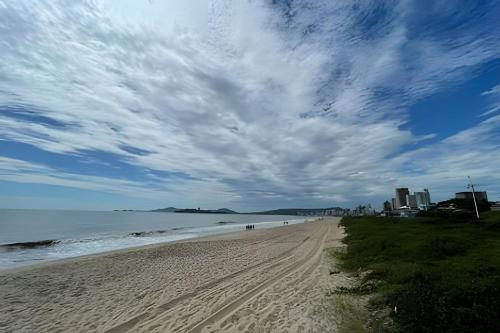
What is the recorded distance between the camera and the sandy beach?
6.68 metres

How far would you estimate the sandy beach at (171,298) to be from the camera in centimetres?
668

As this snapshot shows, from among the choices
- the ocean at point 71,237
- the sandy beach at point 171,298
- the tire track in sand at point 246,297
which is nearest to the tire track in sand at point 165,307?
the sandy beach at point 171,298

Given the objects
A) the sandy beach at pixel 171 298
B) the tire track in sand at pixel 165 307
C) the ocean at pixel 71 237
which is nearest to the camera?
the tire track in sand at pixel 165 307

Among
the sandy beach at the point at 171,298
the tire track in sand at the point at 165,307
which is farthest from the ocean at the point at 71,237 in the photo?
the tire track in sand at the point at 165,307

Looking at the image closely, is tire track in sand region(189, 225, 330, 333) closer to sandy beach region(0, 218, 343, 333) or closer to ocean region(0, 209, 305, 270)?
sandy beach region(0, 218, 343, 333)

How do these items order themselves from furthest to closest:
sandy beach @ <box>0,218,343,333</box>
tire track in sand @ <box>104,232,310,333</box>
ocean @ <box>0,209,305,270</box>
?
ocean @ <box>0,209,305,270</box> < sandy beach @ <box>0,218,343,333</box> < tire track in sand @ <box>104,232,310,333</box>

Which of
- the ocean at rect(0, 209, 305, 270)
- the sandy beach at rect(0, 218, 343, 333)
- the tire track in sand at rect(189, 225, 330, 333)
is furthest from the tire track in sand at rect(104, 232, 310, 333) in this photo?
the ocean at rect(0, 209, 305, 270)

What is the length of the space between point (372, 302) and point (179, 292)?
19.1 ft

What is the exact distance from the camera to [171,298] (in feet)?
28.6

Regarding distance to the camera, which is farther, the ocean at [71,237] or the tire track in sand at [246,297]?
the ocean at [71,237]

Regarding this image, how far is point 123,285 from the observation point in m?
10.9

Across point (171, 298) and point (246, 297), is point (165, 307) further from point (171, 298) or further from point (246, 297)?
point (246, 297)

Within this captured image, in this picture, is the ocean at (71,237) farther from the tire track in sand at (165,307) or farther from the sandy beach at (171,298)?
the tire track in sand at (165,307)

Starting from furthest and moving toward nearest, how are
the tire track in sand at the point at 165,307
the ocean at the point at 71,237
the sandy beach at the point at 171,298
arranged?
the ocean at the point at 71,237 < the sandy beach at the point at 171,298 < the tire track in sand at the point at 165,307
